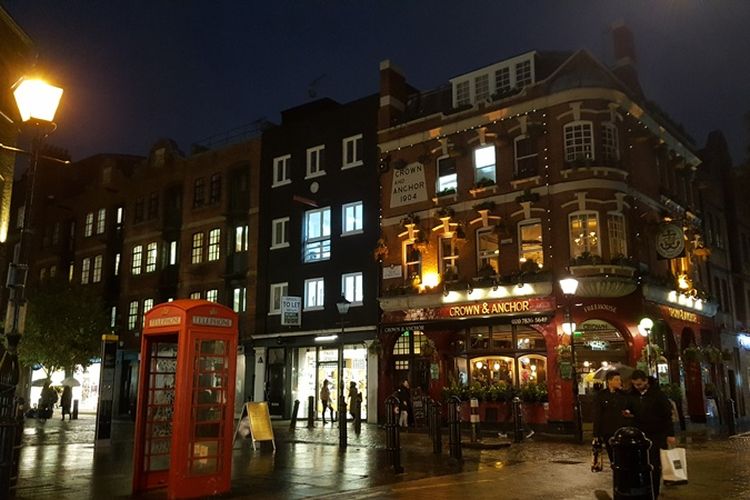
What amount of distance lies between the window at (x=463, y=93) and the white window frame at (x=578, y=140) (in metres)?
4.97

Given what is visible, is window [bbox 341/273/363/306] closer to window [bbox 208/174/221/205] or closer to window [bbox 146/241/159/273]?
window [bbox 208/174/221/205]

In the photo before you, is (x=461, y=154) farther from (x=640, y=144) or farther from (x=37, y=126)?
(x=37, y=126)

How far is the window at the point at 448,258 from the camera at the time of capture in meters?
26.5

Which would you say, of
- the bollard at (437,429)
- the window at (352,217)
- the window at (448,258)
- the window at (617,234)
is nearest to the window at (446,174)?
the window at (448,258)

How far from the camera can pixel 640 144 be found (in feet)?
87.7

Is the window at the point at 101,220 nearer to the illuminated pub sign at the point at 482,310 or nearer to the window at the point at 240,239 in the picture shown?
the window at the point at 240,239

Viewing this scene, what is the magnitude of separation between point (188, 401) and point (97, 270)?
117 feet

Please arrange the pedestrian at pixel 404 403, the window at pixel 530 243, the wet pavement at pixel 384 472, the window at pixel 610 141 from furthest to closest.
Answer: the window at pixel 530 243 < the window at pixel 610 141 < the pedestrian at pixel 404 403 < the wet pavement at pixel 384 472

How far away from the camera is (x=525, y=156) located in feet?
84.1

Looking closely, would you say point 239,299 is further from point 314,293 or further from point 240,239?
point 314,293

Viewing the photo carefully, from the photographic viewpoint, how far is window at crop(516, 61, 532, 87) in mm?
26422

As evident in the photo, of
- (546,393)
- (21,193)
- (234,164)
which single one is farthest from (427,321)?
(21,193)

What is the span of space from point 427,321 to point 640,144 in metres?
10.9

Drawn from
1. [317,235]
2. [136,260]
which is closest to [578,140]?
[317,235]
